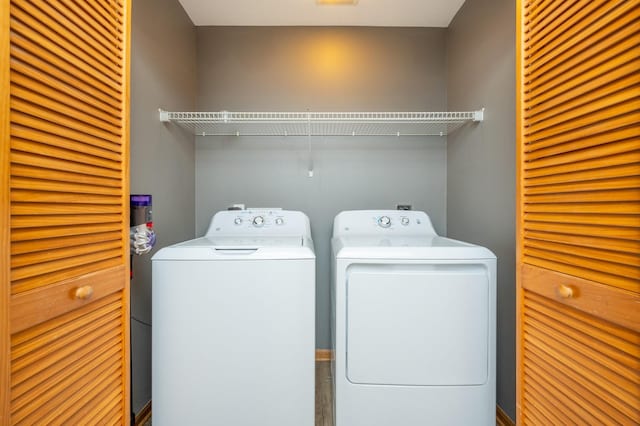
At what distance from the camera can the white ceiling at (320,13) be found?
207 cm

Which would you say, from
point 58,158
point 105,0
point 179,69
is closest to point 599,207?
point 58,158

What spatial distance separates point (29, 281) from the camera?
0.73m

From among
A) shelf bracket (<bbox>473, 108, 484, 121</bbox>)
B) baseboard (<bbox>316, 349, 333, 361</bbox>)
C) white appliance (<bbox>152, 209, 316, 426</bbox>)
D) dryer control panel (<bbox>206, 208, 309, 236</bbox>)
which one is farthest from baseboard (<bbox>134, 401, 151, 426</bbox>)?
shelf bracket (<bbox>473, 108, 484, 121</bbox>)

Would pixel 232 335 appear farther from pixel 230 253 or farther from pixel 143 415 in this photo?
pixel 143 415

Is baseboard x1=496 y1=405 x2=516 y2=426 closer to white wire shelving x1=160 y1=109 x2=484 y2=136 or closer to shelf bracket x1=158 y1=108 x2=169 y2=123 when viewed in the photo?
white wire shelving x1=160 y1=109 x2=484 y2=136

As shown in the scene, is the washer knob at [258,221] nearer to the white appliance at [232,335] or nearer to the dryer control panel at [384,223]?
the dryer control panel at [384,223]

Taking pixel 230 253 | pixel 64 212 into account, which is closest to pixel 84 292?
pixel 64 212

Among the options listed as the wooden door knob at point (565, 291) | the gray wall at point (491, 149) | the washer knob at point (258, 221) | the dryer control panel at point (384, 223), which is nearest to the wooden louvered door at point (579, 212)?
the wooden door knob at point (565, 291)

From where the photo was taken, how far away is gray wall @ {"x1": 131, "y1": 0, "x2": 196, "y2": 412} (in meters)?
1.58

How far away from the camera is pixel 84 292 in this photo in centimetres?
87

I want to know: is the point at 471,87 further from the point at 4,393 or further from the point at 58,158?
the point at 4,393

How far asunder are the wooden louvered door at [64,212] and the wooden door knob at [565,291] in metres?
1.34

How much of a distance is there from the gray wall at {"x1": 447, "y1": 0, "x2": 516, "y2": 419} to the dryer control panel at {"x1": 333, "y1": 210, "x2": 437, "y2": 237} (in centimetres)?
29

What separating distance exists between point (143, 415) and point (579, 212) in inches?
83.2
